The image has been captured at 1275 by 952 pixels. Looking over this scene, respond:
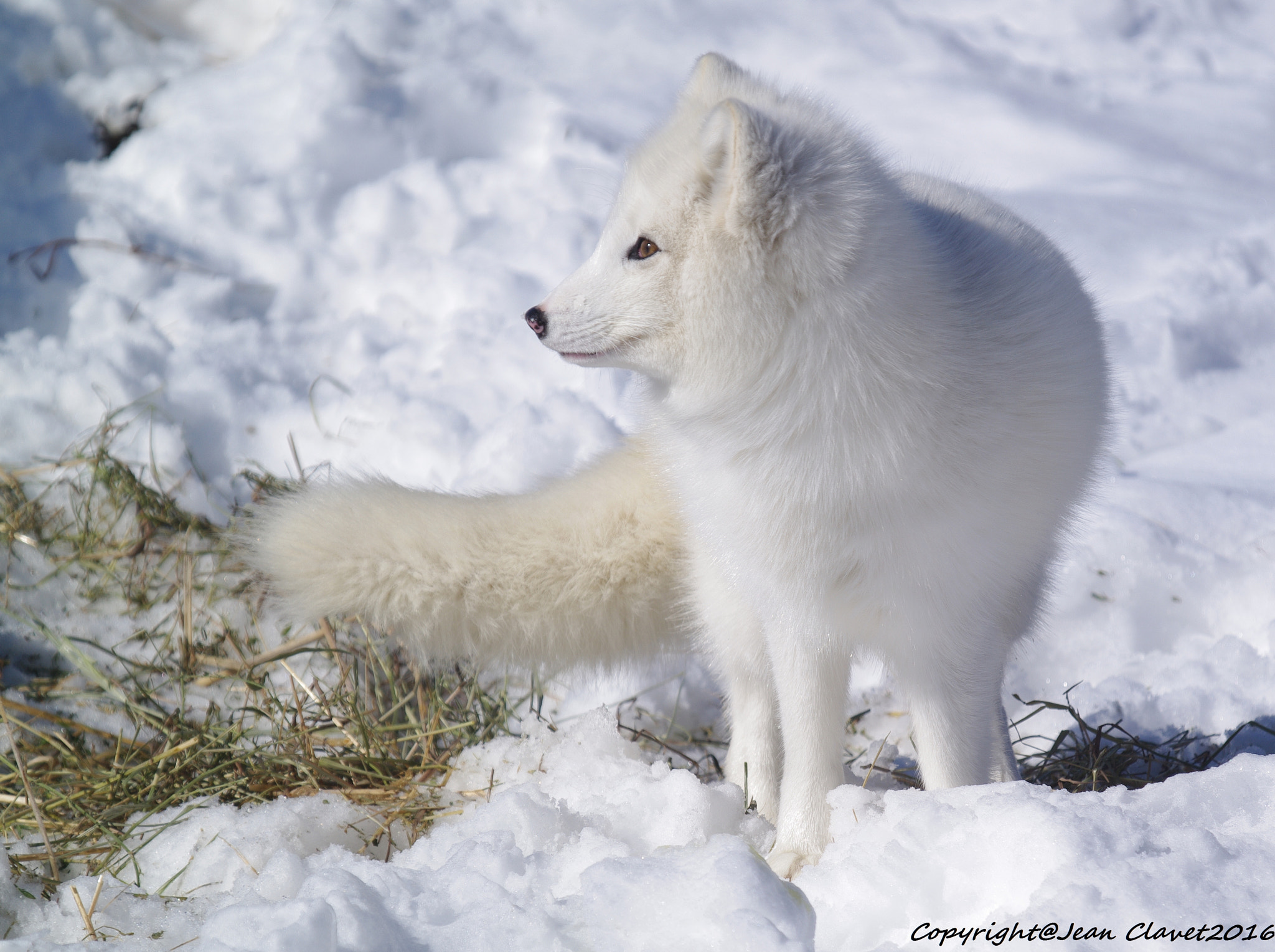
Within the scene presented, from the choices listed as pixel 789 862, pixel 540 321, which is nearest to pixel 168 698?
pixel 540 321

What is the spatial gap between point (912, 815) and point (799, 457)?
57cm

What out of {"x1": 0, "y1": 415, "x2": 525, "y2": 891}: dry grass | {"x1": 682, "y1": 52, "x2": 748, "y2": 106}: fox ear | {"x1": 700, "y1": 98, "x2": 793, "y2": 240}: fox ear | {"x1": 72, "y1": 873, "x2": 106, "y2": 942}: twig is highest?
{"x1": 682, "y1": 52, "x2": 748, "y2": 106}: fox ear

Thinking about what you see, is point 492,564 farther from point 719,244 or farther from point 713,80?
point 713,80

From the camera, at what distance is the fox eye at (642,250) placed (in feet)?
5.43

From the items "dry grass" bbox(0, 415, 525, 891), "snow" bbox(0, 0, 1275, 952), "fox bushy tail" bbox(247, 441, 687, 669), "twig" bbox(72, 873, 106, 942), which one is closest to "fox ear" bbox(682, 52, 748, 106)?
"fox bushy tail" bbox(247, 441, 687, 669)

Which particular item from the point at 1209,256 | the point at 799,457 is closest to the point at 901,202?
the point at 799,457

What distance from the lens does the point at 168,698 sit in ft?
8.03

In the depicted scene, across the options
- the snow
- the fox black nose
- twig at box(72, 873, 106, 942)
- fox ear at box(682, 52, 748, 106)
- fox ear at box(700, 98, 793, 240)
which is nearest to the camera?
the snow

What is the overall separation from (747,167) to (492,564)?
3.03ft

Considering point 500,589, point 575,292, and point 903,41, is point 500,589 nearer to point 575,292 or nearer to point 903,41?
point 575,292

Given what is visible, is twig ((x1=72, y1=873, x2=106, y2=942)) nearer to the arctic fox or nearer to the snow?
the snow

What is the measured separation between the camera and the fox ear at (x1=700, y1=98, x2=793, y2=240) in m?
1.47

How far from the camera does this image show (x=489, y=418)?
10.7ft

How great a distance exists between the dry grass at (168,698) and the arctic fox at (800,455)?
1.27 feet
